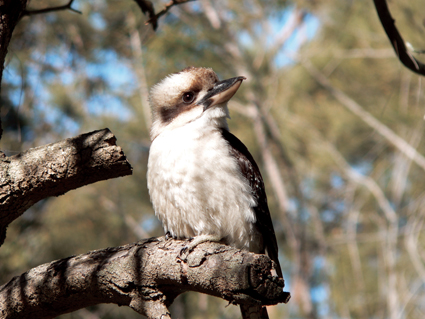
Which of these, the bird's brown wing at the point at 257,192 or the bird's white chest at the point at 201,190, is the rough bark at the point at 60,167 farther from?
the bird's brown wing at the point at 257,192

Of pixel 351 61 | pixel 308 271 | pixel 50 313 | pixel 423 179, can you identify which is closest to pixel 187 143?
pixel 50 313

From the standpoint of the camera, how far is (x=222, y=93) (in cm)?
A: 255

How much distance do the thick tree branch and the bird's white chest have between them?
964 mm

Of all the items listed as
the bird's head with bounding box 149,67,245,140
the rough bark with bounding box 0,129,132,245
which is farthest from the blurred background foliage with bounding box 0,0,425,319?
the rough bark with bounding box 0,129,132,245

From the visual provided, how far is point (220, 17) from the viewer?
8.38m

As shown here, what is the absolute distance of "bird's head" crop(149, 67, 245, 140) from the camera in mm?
2557

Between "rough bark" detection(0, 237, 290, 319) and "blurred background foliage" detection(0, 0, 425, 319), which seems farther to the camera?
"blurred background foliage" detection(0, 0, 425, 319)

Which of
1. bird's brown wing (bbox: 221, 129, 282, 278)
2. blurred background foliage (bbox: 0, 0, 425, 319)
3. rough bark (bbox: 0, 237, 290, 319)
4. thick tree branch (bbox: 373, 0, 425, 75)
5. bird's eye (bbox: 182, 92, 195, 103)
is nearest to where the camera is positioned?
rough bark (bbox: 0, 237, 290, 319)

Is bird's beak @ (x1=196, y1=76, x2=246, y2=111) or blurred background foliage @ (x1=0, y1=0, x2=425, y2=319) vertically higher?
bird's beak @ (x1=196, y1=76, x2=246, y2=111)

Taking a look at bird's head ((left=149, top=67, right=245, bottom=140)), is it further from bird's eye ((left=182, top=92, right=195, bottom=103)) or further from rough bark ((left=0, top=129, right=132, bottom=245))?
rough bark ((left=0, top=129, right=132, bottom=245))

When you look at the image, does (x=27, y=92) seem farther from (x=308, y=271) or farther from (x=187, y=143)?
(x=308, y=271)

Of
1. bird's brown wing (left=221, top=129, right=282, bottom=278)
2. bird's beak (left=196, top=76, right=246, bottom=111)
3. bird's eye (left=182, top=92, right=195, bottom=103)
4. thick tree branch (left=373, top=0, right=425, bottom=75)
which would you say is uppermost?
thick tree branch (left=373, top=0, right=425, bottom=75)

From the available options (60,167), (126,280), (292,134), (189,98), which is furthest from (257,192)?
(292,134)

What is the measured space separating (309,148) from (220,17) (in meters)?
3.42
